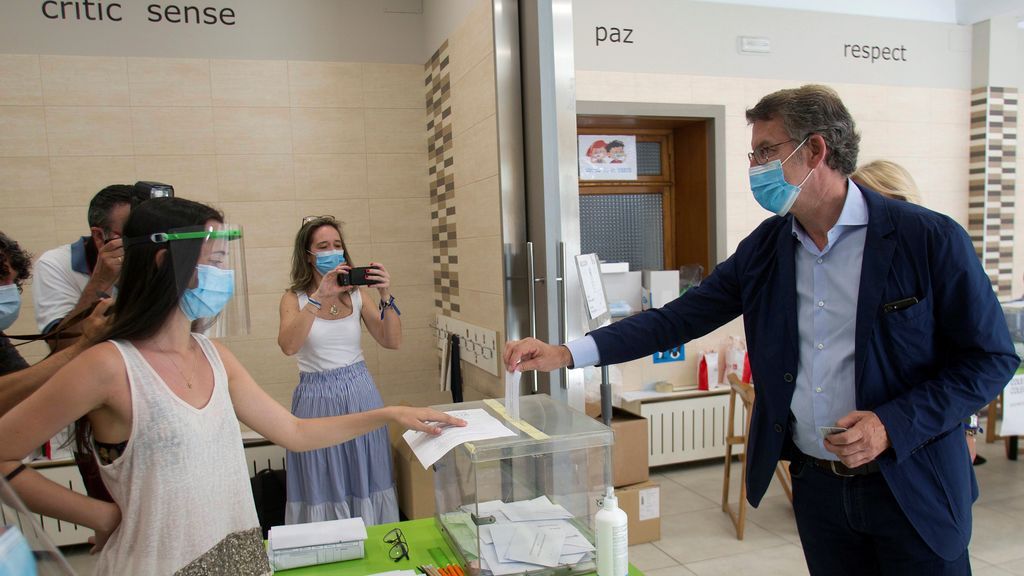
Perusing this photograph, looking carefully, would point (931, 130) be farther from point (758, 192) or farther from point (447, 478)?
point (447, 478)

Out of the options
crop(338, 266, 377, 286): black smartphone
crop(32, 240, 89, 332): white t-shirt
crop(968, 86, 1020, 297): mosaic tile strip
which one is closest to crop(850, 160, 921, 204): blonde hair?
crop(338, 266, 377, 286): black smartphone

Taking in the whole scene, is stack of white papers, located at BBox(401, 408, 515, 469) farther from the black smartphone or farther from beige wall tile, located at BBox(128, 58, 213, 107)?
beige wall tile, located at BBox(128, 58, 213, 107)

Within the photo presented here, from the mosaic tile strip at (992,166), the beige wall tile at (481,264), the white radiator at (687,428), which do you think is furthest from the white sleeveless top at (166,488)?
the mosaic tile strip at (992,166)

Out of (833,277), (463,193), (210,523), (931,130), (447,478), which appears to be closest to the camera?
(210,523)

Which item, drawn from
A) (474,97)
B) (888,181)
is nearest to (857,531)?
(888,181)

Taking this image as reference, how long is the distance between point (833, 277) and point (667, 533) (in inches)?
100

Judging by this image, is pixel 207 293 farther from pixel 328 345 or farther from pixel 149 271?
pixel 328 345

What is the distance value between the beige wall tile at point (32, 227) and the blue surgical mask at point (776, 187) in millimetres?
3690

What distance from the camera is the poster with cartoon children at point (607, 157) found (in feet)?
15.9

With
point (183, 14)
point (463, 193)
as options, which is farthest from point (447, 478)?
point (183, 14)

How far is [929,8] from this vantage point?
17.5ft

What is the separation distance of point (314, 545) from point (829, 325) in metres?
1.28

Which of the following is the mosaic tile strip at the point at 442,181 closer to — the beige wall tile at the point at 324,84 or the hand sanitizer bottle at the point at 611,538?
the beige wall tile at the point at 324,84

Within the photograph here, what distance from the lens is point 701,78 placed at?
4.77 m
